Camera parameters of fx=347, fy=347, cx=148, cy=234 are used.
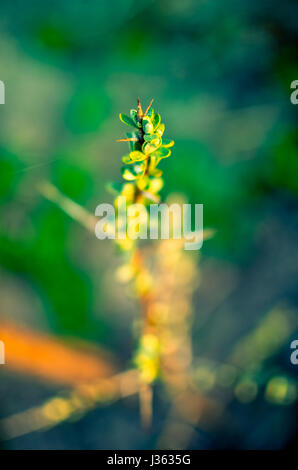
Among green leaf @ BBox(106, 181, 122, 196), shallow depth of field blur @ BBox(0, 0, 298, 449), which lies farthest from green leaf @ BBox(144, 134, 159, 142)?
shallow depth of field blur @ BBox(0, 0, 298, 449)

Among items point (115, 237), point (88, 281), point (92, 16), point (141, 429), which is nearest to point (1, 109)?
point (92, 16)

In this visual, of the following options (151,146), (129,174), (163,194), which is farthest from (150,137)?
(163,194)

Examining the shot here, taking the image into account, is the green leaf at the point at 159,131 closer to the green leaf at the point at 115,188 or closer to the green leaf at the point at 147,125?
the green leaf at the point at 147,125

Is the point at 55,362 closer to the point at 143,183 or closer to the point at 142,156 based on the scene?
the point at 143,183

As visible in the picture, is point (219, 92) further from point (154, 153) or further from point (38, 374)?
point (38, 374)

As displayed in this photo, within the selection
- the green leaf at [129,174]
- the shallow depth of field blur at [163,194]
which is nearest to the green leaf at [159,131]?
the green leaf at [129,174]
